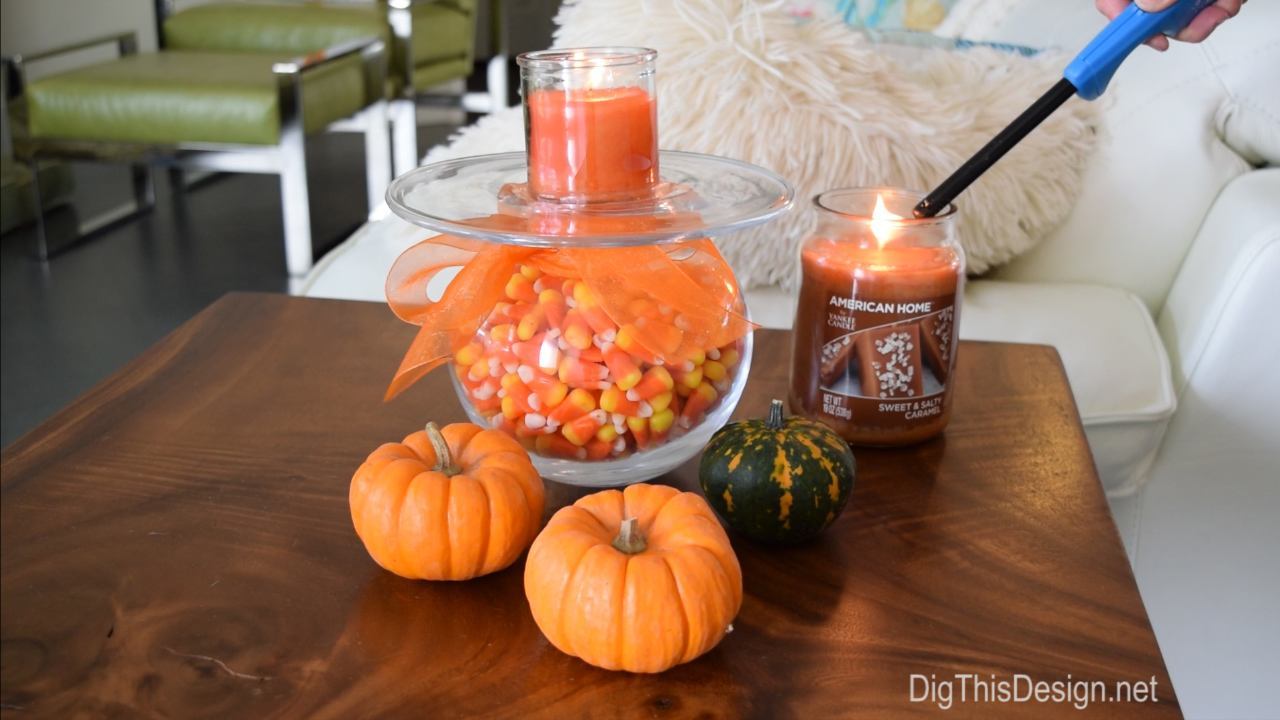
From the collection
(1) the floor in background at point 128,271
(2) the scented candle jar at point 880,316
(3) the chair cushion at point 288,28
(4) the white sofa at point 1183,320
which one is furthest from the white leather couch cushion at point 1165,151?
(3) the chair cushion at point 288,28

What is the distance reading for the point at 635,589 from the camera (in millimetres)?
529

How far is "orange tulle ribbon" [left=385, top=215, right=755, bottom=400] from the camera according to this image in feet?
2.14

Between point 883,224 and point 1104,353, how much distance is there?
1.69ft

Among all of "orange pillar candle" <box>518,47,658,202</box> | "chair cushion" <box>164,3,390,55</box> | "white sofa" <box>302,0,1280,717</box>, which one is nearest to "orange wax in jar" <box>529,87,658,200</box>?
"orange pillar candle" <box>518,47,658,202</box>

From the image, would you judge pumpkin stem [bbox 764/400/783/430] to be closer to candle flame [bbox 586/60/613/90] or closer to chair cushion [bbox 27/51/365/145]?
candle flame [bbox 586/60/613/90]

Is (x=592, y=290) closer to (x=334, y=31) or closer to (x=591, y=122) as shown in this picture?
(x=591, y=122)

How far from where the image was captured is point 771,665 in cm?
56

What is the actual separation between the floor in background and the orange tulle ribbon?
1.38m

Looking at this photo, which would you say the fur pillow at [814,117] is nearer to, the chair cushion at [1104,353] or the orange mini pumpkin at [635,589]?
the chair cushion at [1104,353]

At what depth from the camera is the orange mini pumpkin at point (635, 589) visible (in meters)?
0.53

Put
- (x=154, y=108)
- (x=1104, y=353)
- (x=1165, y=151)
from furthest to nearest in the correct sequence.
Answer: (x=154, y=108) < (x=1165, y=151) < (x=1104, y=353)

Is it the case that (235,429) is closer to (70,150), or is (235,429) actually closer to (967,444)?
(967,444)

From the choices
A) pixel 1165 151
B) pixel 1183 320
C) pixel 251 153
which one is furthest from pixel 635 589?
pixel 251 153

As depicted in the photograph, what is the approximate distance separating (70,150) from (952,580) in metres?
2.56
